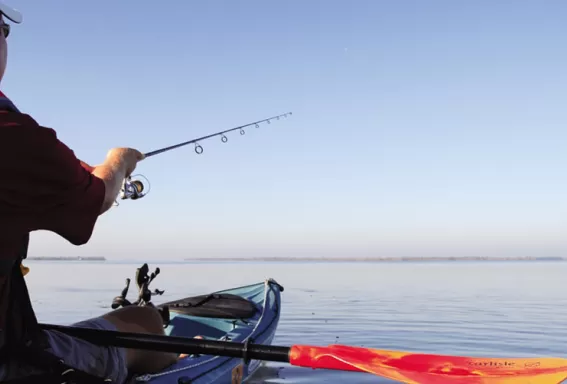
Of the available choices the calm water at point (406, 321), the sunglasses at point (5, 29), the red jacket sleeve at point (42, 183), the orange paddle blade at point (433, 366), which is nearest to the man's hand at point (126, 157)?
the red jacket sleeve at point (42, 183)

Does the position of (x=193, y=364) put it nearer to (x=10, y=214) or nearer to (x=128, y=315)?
(x=128, y=315)

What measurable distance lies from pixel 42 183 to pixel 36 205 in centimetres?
10

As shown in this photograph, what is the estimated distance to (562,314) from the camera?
15852mm

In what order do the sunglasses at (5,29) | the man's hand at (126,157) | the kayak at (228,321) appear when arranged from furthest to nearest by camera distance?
1. the kayak at (228,321)
2. the man's hand at (126,157)
3. the sunglasses at (5,29)

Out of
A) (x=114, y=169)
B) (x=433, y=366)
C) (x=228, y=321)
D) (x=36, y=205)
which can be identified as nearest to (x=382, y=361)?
(x=433, y=366)

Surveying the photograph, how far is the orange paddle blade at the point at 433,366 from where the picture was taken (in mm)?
2490

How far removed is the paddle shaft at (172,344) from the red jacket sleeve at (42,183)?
0.96 meters

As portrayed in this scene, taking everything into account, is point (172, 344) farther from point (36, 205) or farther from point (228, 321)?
point (228, 321)

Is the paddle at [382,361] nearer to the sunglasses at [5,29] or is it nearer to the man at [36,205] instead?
the man at [36,205]

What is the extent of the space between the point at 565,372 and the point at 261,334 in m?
5.82

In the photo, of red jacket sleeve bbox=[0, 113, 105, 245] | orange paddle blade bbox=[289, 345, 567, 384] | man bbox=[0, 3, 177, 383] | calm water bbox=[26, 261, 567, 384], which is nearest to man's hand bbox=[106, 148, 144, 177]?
man bbox=[0, 3, 177, 383]

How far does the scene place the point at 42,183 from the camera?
6.68 ft

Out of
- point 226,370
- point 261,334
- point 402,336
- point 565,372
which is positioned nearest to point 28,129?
point 565,372

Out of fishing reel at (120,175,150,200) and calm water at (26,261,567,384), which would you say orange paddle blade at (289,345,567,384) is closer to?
fishing reel at (120,175,150,200)
